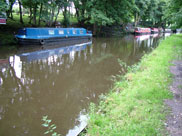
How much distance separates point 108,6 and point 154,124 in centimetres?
2126

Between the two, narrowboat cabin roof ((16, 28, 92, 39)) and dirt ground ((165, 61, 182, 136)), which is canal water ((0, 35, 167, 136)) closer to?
dirt ground ((165, 61, 182, 136))

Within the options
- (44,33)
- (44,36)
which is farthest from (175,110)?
(44,33)

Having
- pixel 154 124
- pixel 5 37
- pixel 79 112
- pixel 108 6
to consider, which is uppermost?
pixel 108 6

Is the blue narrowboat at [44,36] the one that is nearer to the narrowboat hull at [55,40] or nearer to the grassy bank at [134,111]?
the narrowboat hull at [55,40]

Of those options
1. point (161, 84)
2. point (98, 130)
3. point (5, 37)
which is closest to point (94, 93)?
point (161, 84)

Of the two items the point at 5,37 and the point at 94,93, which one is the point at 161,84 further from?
the point at 5,37

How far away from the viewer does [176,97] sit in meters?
3.68

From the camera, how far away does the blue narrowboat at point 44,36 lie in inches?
475

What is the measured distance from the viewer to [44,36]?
1289 cm

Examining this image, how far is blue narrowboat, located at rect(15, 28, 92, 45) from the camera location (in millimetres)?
12055

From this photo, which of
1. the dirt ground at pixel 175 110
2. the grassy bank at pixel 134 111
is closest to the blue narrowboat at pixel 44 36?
the grassy bank at pixel 134 111

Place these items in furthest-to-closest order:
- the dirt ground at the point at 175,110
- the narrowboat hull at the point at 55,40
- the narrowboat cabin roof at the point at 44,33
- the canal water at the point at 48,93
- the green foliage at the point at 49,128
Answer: the narrowboat cabin roof at the point at 44,33 < the narrowboat hull at the point at 55,40 < the canal water at the point at 48,93 < the dirt ground at the point at 175,110 < the green foliage at the point at 49,128

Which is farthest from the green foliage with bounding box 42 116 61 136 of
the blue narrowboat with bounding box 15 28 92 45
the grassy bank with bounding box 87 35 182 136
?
the blue narrowboat with bounding box 15 28 92 45

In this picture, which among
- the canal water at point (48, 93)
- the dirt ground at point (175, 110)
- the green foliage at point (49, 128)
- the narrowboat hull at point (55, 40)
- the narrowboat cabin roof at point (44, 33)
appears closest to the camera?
the green foliage at point (49, 128)
